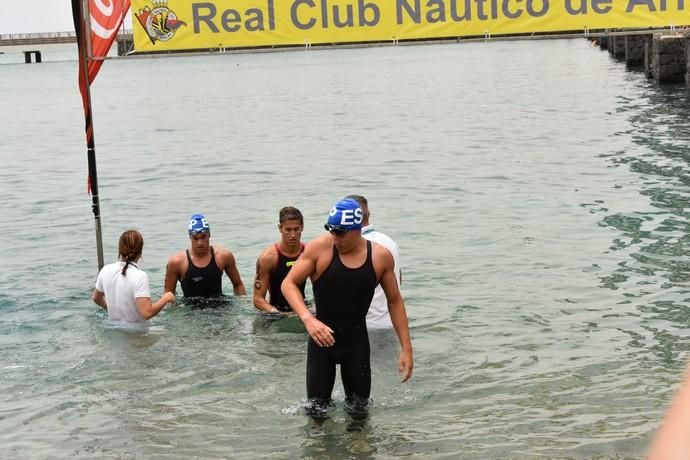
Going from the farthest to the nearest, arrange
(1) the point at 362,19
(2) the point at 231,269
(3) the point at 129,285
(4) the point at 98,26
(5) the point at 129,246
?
(1) the point at 362,19
(4) the point at 98,26
(2) the point at 231,269
(3) the point at 129,285
(5) the point at 129,246

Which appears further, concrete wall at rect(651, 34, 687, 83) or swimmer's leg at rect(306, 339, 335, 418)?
concrete wall at rect(651, 34, 687, 83)

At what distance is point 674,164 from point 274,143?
14396mm

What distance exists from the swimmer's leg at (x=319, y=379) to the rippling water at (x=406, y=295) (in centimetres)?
18

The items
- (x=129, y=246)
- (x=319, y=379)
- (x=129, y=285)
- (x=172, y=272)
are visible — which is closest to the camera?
(x=319, y=379)

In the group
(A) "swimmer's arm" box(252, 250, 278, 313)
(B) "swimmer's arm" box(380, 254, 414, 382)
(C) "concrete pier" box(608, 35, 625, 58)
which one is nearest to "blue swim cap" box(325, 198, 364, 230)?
(B) "swimmer's arm" box(380, 254, 414, 382)

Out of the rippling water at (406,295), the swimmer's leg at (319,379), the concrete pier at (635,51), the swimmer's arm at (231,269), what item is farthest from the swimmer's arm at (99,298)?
the concrete pier at (635,51)

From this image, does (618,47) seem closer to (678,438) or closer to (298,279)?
(298,279)

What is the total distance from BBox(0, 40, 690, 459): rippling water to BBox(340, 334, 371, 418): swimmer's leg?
183 mm

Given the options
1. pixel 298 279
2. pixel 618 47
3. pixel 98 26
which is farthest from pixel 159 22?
pixel 618 47

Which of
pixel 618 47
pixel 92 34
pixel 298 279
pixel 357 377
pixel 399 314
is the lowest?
pixel 357 377

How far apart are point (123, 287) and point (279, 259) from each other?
59.9 inches

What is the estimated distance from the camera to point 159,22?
12109 mm

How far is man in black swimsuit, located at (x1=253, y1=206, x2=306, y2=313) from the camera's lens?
9.40 meters

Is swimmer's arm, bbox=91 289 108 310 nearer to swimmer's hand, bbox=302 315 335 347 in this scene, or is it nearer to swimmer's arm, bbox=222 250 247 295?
swimmer's arm, bbox=222 250 247 295
